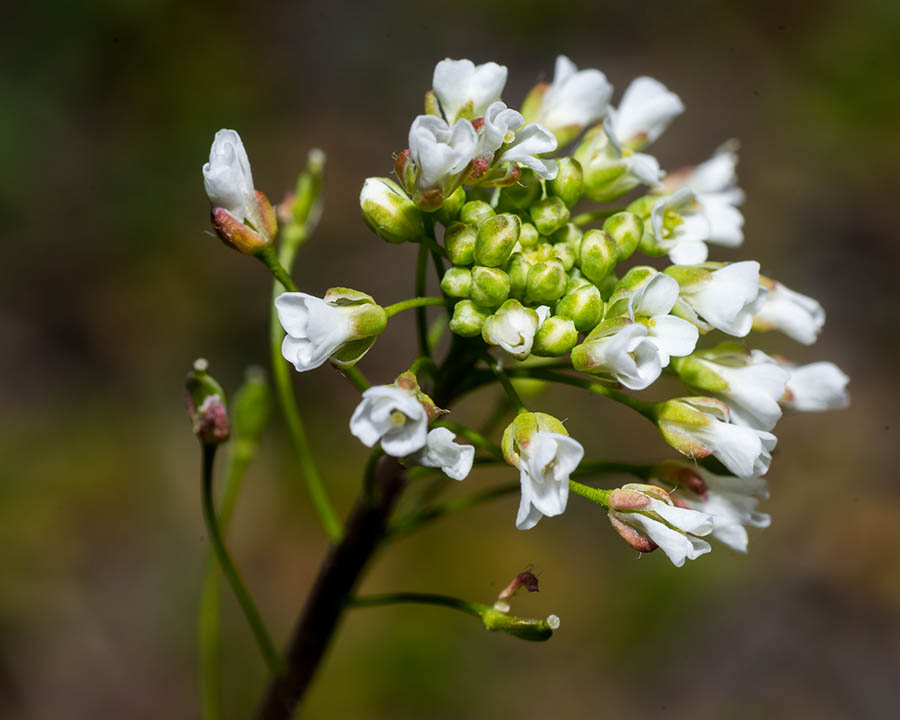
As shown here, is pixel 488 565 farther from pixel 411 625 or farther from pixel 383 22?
pixel 383 22

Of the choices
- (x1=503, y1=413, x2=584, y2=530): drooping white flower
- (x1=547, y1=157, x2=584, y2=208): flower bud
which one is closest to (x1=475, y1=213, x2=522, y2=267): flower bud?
(x1=547, y1=157, x2=584, y2=208): flower bud

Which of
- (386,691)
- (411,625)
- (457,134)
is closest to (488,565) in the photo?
(411,625)

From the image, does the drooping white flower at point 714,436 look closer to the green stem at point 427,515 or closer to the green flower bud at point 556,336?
the green flower bud at point 556,336

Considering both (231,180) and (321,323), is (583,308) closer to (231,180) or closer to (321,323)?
(321,323)

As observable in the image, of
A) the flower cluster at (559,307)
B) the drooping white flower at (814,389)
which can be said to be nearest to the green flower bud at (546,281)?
the flower cluster at (559,307)

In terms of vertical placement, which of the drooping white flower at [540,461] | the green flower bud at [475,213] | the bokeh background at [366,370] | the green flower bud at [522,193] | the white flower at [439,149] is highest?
the white flower at [439,149]

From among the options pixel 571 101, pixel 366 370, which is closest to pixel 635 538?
pixel 571 101
